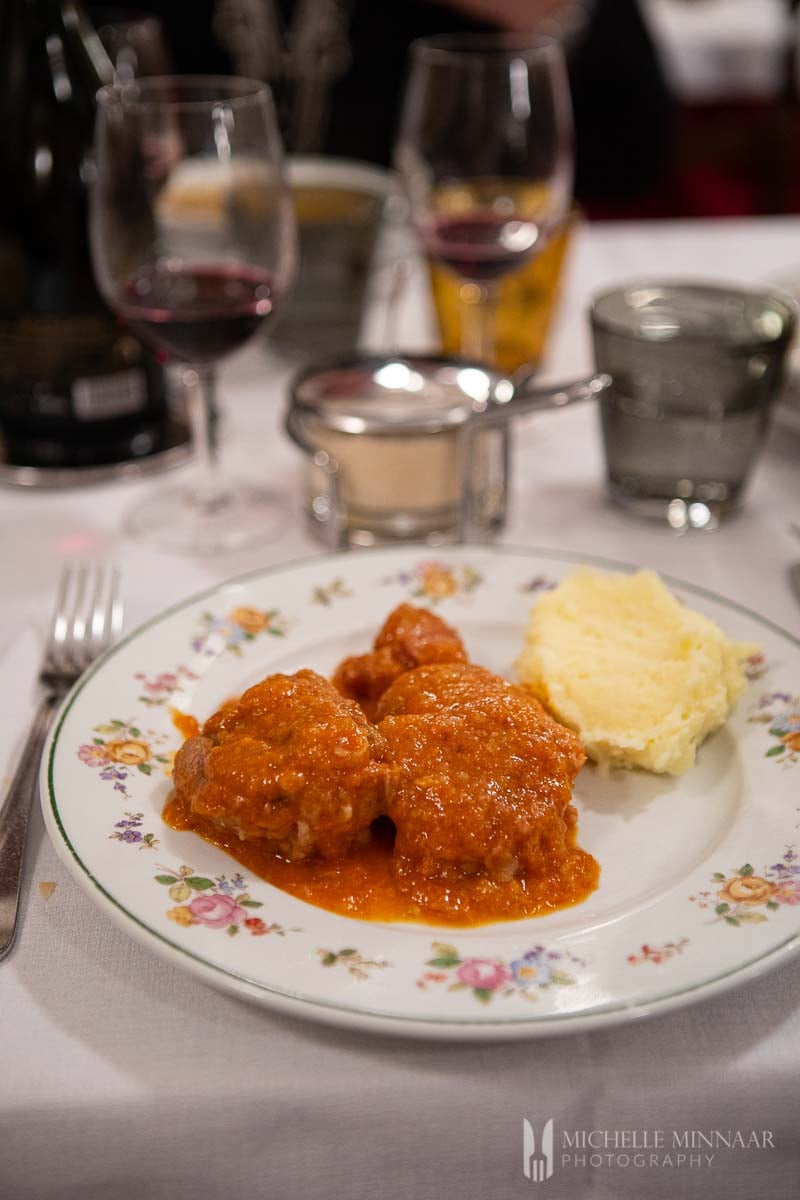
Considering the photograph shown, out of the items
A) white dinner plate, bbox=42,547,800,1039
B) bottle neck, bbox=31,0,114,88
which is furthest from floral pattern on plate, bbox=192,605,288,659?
bottle neck, bbox=31,0,114,88

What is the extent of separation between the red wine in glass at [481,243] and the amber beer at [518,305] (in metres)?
0.09

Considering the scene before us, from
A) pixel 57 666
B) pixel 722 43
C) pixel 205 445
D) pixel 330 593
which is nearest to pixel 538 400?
pixel 330 593

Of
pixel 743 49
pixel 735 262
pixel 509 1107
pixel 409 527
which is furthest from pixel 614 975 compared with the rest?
pixel 743 49

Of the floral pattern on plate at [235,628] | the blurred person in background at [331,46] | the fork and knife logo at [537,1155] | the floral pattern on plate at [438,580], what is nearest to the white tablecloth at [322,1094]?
the fork and knife logo at [537,1155]

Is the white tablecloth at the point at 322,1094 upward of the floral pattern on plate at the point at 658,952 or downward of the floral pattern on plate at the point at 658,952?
downward

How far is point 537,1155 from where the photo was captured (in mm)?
636

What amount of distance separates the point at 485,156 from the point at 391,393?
383 mm

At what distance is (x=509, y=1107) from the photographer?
63 cm

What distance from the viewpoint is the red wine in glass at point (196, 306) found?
1.16 metres

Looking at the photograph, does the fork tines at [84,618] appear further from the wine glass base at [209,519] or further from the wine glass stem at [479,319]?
the wine glass stem at [479,319]

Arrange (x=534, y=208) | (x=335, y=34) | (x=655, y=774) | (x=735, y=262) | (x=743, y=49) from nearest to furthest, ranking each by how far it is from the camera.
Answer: (x=655, y=774) → (x=534, y=208) → (x=735, y=262) → (x=335, y=34) → (x=743, y=49)

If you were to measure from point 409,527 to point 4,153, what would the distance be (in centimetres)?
62

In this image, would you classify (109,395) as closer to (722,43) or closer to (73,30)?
(73,30)

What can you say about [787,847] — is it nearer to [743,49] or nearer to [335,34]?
[335,34]
